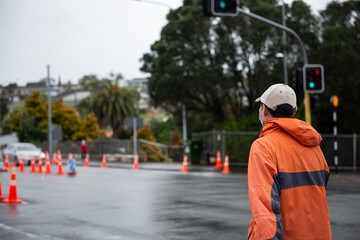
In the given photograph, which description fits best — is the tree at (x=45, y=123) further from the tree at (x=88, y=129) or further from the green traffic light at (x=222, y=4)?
the green traffic light at (x=222, y=4)

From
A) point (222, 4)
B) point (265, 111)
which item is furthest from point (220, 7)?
point (265, 111)

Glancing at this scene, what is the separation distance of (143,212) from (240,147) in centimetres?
1587

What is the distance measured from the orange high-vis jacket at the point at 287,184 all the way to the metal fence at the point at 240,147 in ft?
70.8

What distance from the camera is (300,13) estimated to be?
32812mm

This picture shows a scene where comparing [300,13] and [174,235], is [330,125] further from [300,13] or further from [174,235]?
[174,235]

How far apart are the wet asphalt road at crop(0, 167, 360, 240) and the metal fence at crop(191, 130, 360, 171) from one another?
7309 mm

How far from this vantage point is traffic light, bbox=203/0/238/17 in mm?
14953

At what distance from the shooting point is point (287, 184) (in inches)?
128

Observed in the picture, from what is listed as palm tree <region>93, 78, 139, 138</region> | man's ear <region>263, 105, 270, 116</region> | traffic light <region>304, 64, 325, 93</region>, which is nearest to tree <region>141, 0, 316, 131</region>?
traffic light <region>304, 64, 325, 93</region>

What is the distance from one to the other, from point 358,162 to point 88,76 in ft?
314

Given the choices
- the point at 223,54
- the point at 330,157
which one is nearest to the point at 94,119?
the point at 223,54

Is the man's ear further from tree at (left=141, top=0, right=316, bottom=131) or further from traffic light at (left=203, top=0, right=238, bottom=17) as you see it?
tree at (left=141, top=0, right=316, bottom=131)

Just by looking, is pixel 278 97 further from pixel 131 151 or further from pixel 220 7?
pixel 131 151

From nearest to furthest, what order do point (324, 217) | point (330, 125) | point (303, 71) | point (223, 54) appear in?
1. point (324, 217)
2. point (303, 71)
3. point (330, 125)
4. point (223, 54)
